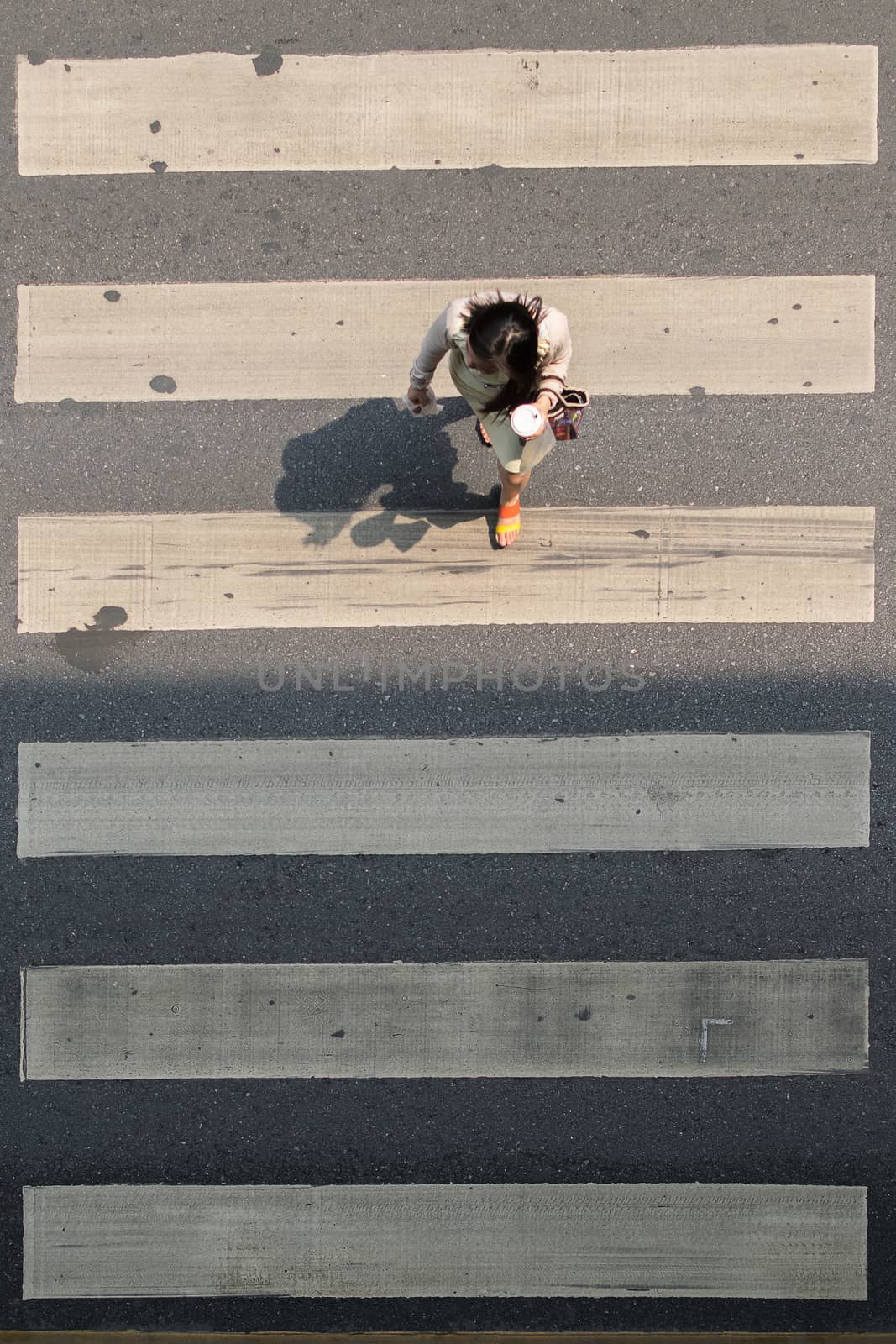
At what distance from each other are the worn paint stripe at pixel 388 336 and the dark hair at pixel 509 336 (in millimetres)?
1188

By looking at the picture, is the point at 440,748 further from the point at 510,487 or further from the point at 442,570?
the point at 510,487

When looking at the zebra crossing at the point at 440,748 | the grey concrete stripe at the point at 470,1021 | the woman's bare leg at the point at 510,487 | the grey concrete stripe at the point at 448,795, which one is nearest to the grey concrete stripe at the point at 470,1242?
the zebra crossing at the point at 440,748

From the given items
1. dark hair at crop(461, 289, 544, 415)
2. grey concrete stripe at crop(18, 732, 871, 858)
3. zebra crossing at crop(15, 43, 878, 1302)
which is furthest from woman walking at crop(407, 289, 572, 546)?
grey concrete stripe at crop(18, 732, 871, 858)

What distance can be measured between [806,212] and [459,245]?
1473 millimetres

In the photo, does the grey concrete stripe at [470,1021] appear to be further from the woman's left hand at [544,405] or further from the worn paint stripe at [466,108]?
the worn paint stripe at [466,108]

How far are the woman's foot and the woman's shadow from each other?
0.17 meters

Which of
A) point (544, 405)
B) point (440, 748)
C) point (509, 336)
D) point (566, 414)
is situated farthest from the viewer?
point (440, 748)

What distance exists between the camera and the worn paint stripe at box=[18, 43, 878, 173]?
13.0ft

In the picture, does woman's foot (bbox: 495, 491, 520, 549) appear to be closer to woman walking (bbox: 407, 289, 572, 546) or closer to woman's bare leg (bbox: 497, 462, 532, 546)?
woman's bare leg (bbox: 497, 462, 532, 546)

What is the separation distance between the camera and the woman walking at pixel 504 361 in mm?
2734

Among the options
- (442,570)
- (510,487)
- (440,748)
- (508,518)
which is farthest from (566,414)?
(440,748)

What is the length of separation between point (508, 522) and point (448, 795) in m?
1.15

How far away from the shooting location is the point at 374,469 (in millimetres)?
4039

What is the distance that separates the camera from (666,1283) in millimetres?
3936
